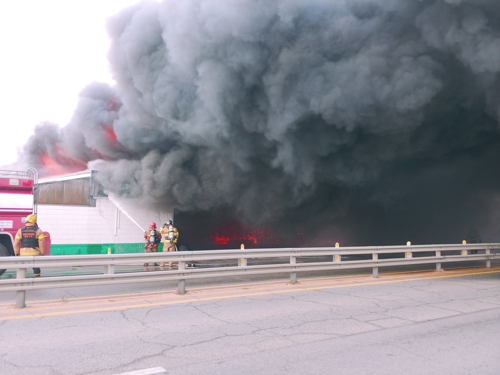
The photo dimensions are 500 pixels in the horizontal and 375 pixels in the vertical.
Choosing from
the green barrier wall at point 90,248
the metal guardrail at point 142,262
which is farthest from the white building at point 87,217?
the metal guardrail at point 142,262

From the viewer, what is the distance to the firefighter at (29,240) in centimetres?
864

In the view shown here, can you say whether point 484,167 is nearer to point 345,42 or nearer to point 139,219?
point 345,42

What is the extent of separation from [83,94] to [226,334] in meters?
20.0

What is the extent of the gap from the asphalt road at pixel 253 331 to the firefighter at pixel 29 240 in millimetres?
857

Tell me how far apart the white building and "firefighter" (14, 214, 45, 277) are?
6.01 m

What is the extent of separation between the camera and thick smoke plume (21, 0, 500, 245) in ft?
47.5

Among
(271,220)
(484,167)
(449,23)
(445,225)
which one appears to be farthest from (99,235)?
(445,225)

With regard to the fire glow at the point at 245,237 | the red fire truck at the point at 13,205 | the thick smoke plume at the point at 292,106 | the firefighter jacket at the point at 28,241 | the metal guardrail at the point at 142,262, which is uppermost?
the thick smoke plume at the point at 292,106

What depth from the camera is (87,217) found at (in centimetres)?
1548

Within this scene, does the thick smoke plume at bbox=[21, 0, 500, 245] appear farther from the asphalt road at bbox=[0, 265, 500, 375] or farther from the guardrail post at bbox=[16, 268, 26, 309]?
the guardrail post at bbox=[16, 268, 26, 309]

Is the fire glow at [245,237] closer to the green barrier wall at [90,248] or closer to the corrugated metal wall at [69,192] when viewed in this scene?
the green barrier wall at [90,248]

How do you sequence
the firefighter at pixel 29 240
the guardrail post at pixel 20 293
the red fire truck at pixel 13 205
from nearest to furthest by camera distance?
the guardrail post at pixel 20 293, the firefighter at pixel 29 240, the red fire truck at pixel 13 205

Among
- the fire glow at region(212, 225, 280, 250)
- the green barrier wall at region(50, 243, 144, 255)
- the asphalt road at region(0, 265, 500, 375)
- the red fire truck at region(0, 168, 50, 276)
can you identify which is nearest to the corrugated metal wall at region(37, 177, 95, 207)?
the green barrier wall at region(50, 243, 144, 255)

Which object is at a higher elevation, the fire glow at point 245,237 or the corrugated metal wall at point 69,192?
the corrugated metal wall at point 69,192
